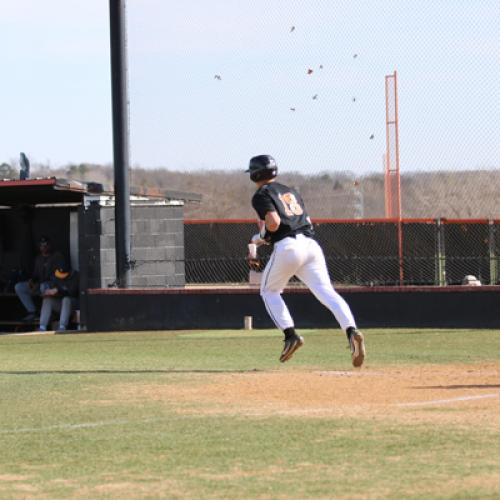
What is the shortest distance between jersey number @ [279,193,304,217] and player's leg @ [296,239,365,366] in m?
0.31

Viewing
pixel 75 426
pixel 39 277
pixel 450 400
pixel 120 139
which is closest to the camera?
pixel 75 426

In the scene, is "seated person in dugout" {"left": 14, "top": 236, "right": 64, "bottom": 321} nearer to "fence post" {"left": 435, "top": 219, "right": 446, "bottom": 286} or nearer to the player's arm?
"fence post" {"left": 435, "top": 219, "right": 446, "bottom": 286}

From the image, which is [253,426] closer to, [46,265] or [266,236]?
[266,236]

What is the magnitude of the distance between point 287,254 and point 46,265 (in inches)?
432

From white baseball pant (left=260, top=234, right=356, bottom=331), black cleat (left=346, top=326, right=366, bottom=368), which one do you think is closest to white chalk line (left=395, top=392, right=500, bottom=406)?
black cleat (left=346, top=326, right=366, bottom=368)

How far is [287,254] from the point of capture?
11.3 metres

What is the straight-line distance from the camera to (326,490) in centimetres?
609

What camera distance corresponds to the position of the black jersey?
11.4 m

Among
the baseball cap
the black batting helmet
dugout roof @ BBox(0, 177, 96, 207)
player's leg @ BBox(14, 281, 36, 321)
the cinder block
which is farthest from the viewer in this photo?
player's leg @ BBox(14, 281, 36, 321)

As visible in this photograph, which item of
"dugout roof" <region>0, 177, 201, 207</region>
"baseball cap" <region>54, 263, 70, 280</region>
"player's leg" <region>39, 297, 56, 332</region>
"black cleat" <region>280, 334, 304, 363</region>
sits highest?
"dugout roof" <region>0, 177, 201, 207</region>

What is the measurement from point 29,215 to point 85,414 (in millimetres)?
14701

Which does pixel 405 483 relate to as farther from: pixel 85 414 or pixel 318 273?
pixel 318 273

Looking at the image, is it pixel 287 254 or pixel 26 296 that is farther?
pixel 26 296

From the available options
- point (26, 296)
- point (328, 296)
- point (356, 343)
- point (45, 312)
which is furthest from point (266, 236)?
point (26, 296)
